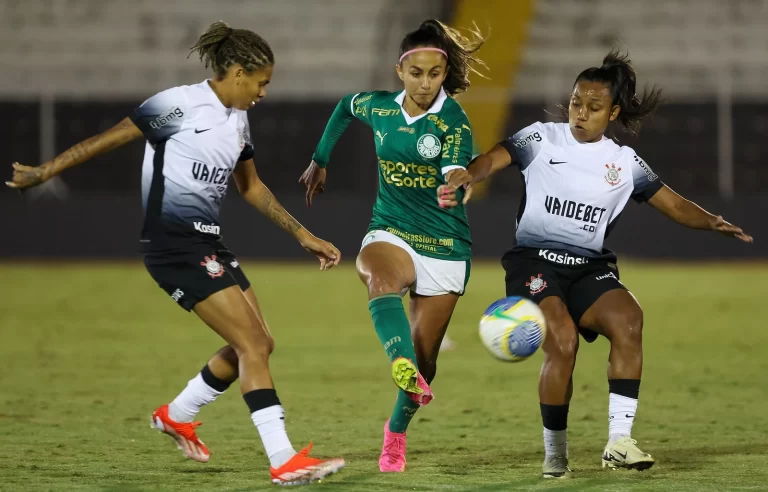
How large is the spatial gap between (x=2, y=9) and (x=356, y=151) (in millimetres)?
8102

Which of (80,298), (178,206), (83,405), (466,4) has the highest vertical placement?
(466,4)

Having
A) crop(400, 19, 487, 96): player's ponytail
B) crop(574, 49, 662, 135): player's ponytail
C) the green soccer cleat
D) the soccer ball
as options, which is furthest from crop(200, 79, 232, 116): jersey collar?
the green soccer cleat

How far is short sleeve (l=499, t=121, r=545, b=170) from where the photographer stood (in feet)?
19.1

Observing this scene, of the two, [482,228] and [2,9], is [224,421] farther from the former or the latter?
[2,9]

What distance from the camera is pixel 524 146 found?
230 inches

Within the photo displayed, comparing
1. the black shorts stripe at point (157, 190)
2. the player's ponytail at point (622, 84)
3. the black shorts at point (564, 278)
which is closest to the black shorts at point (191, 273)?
the black shorts stripe at point (157, 190)

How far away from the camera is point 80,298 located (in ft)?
47.6

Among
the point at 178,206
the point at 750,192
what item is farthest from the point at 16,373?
the point at 750,192

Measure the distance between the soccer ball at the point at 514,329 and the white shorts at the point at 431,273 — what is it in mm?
415

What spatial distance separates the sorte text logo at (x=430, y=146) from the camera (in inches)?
225

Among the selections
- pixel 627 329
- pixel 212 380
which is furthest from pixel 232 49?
A: pixel 627 329

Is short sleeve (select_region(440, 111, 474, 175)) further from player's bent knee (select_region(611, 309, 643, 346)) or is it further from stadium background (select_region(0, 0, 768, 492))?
stadium background (select_region(0, 0, 768, 492))

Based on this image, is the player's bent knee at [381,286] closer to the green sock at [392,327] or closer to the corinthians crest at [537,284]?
the green sock at [392,327]

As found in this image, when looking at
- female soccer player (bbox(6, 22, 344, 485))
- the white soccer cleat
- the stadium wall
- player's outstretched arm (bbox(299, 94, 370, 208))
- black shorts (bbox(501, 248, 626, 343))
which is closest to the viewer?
female soccer player (bbox(6, 22, 344, 485))
